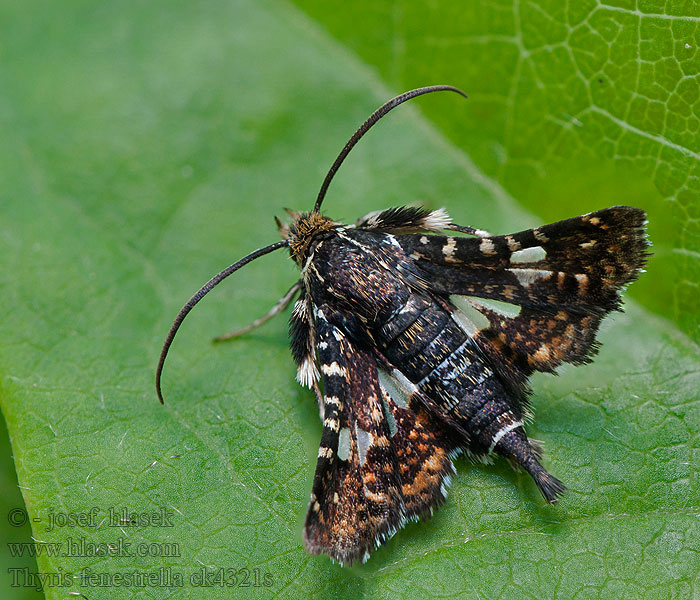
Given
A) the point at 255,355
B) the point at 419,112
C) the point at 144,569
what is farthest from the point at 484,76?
the point at 144,569

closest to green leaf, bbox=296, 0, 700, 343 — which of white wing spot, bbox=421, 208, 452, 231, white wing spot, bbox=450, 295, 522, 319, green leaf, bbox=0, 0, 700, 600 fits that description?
green leaf, bbox=0, 0, 700, 600

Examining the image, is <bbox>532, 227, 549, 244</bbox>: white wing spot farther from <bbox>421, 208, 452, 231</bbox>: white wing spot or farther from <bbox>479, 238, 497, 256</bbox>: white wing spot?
<bbox>421, 208, 452, 231</bbox>: white wing spot

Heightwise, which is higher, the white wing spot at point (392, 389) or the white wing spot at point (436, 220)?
the white wing spot at point (436, 220)

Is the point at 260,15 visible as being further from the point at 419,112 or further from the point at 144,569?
the point at 144,569

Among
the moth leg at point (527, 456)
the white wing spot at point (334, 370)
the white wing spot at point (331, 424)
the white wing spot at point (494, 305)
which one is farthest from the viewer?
the white wing spot at point (494, 305)

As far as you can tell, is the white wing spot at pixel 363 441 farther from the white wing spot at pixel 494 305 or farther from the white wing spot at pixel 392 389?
the white wing spot at pixel 494 305

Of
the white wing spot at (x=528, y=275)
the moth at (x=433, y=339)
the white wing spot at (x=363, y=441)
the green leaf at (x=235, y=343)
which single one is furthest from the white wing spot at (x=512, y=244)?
the white wing spot at (x=363, y=441)

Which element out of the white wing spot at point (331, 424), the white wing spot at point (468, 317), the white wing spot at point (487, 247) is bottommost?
the white wing spot at point (331, 424)
